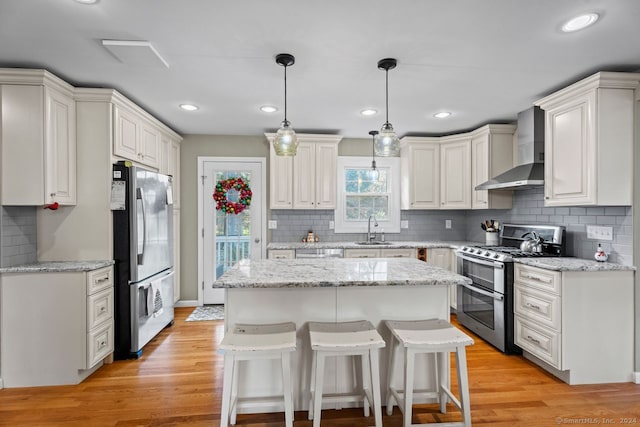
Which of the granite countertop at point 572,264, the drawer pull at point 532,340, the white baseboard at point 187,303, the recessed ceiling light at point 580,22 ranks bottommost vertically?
the white baseboard at point 187,303

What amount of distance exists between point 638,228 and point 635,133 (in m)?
0.72

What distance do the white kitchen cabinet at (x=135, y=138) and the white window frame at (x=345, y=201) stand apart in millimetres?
2335

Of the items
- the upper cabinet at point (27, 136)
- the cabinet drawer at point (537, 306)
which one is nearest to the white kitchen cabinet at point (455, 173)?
the cabinet drawer at point (537, 306)

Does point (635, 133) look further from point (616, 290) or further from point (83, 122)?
point (83, 122)

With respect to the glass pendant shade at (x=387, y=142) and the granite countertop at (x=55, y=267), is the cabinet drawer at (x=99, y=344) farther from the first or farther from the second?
the glass pendant shade at (x=387, y=142)

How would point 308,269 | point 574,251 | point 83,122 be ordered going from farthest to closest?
point 574,251 → point 83,122 → point 308,269

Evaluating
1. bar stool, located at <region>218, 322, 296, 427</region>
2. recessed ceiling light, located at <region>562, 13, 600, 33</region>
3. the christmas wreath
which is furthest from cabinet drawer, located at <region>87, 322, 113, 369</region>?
recessed ceiling light, located at <region>562, 13, 600, 33</region>

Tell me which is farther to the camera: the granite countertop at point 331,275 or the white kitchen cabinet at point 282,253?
the white kitchen cabinet at point 282,253

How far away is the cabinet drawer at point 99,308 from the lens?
2.54 metres

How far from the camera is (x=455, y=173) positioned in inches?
170

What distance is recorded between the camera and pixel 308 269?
2342 millimetres

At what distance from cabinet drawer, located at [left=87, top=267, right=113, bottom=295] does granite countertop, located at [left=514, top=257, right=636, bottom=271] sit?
11.6 ft

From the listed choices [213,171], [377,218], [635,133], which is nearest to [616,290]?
[635,133]

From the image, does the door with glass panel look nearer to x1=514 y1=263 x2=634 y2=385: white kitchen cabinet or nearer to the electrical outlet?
x1=514 y1=263 x2=634 y2=385: white kitchen cabinet
